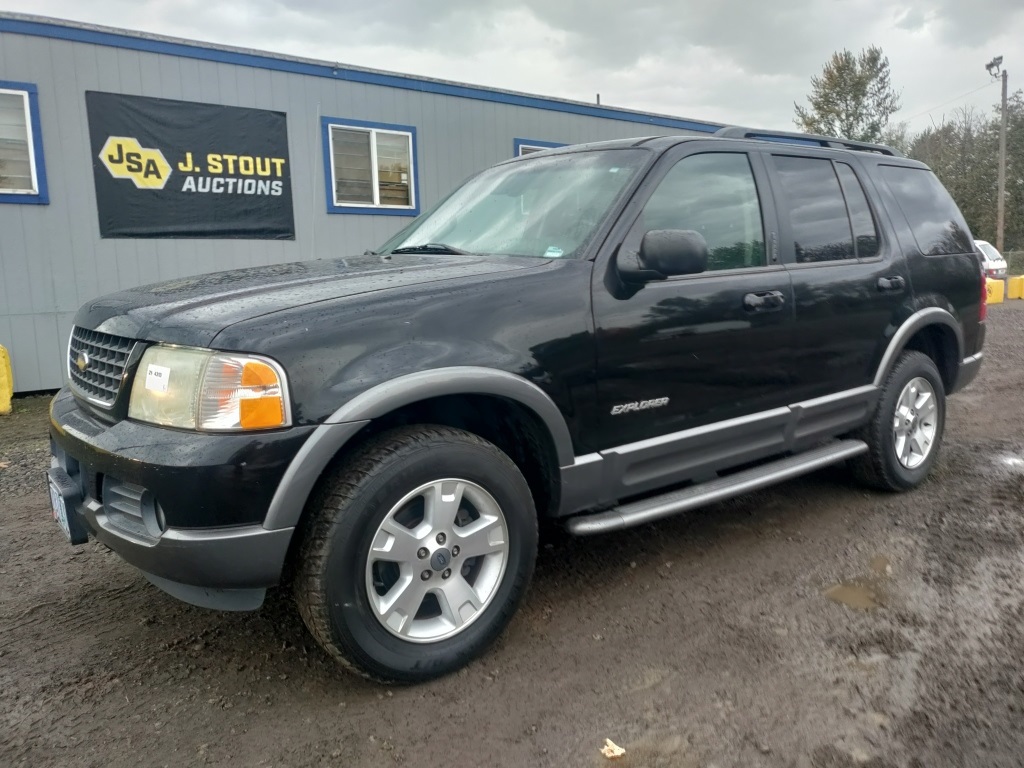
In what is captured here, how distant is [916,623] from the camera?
2.98 m

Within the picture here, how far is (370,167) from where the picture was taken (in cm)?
973

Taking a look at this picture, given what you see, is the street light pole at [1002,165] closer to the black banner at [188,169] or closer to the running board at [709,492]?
the black banner at [188,169]

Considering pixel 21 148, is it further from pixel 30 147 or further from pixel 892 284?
pixel 892 284

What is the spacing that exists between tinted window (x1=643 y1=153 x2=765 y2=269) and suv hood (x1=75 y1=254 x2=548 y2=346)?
27.7 inches

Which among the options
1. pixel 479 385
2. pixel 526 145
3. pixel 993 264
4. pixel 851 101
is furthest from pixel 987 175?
pixel 479 385

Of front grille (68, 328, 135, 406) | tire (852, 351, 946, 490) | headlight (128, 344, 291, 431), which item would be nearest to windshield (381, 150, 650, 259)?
headlight (128, 344, 291, 431)

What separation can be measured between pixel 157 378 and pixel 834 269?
3216mm

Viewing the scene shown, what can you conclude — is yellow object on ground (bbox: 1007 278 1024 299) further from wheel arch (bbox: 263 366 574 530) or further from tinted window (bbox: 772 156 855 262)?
wheel arch (bbox: 263 366 574 530)

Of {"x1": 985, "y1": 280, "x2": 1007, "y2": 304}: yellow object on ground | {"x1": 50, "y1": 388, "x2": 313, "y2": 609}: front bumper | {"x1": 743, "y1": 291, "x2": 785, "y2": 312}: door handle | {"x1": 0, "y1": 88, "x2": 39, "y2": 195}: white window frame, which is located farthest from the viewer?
{"x1": 985, "y1": 280, "x2": 1007, "y2": 304}: yellow object on ground

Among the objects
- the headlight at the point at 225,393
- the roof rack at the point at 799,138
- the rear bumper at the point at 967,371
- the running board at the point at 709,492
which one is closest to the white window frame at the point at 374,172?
the roof rack at the point at 799,138

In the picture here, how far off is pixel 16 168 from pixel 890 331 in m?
7.91

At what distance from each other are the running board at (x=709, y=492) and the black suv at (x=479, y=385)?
18 millimetres

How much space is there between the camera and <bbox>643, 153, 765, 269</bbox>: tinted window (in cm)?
337

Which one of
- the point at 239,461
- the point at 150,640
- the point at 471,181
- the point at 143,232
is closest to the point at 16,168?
the point at 143,232
